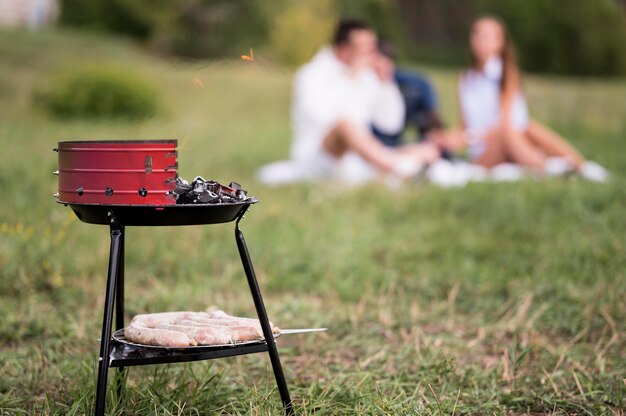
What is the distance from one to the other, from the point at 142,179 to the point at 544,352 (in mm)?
1766

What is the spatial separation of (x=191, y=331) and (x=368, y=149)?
17.1 feet

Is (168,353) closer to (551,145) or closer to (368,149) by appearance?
(368,149)

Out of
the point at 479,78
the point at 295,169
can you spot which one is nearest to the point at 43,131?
the point at 295,169

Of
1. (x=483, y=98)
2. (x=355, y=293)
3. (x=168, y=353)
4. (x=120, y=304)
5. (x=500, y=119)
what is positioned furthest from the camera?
(x=483, y=98)

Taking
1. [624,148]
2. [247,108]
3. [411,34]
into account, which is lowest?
[624,148]

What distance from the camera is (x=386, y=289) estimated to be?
4.49 metres

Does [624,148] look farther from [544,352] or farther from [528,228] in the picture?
[544,352]

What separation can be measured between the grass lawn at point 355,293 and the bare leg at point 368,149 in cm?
55

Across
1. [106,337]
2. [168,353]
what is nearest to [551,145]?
[168,353]

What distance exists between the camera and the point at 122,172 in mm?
2258

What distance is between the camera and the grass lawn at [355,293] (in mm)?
2717

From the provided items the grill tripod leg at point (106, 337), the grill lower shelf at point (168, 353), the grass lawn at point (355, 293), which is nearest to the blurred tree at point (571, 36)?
the grass lawn at point (355, 293)

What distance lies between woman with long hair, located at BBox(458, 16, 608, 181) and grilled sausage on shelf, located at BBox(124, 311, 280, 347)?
5.59 m

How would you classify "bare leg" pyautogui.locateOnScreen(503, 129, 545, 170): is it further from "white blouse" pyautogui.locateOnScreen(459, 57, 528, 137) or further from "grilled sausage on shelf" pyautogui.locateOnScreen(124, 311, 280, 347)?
"grilled sausage on shelf" pyautogui.locateOnScreen(124, 311, 280, 347)
